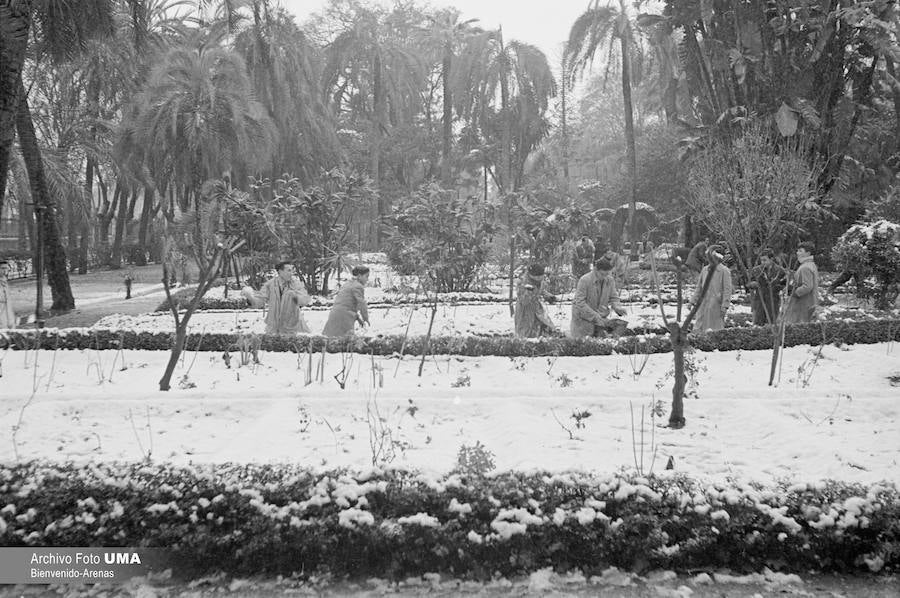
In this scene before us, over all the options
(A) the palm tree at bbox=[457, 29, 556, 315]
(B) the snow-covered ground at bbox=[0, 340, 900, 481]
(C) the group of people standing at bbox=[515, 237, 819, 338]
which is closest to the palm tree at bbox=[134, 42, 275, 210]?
(A) the palm tree at bbox=[457, 29, 556, 315]

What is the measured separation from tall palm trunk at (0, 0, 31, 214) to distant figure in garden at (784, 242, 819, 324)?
10033 millimetres

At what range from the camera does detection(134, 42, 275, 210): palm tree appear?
19.0m

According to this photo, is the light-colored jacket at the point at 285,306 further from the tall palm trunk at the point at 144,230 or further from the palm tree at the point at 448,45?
the tall palm trunk at the point at 144,230

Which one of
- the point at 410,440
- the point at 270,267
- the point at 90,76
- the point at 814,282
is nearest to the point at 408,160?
the point at 90,76

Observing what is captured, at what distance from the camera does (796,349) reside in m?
7.27

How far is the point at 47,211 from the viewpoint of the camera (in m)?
13.1

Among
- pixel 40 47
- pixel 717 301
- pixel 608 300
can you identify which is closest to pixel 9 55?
pixel 40 47

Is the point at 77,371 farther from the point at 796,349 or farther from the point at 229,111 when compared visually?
the point at 229,111

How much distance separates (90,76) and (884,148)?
2640 cm

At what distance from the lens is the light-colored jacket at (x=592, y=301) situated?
25.3ft

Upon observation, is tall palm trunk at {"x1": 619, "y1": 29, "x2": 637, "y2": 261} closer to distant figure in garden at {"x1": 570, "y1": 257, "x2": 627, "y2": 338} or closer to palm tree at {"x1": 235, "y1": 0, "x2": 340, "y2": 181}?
palm tree at {"x1": 235, "y1": 0, "x2": 340, "y2": 181}

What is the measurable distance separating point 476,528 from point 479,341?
4.18 metres

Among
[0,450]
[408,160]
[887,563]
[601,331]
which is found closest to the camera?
[887,563]

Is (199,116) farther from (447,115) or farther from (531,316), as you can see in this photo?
(531,316)
